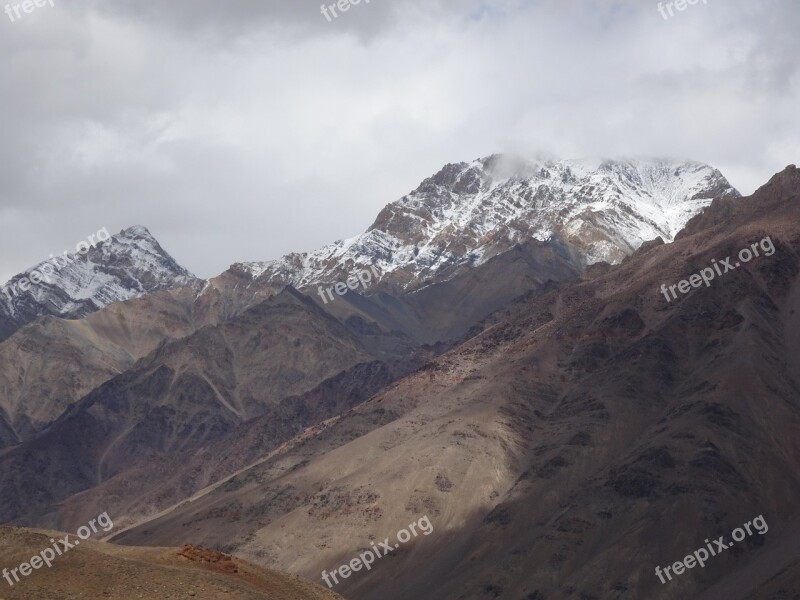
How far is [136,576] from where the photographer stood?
7631cm

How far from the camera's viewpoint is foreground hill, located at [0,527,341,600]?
75000mm

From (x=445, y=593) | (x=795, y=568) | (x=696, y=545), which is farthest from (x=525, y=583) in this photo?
(x=795, y=568)

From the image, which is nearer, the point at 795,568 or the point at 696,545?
the point at 795,568

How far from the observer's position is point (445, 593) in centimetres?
19250

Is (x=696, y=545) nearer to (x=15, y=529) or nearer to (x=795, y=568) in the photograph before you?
(x=795, y=568)

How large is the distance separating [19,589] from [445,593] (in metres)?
123

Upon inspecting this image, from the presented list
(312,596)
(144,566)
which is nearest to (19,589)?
(144,566)

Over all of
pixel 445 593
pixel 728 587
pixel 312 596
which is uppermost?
pixel 312 596

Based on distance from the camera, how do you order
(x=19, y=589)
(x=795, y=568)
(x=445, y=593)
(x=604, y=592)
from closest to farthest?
1. (x=19, y=589)
2. (x=795, y=568)
3. (x=604, y=592)
4. (x=445, y=593)

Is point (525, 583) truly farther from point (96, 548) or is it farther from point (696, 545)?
point (96, 548)

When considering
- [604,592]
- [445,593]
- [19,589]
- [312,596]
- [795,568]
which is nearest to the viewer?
[19,589]

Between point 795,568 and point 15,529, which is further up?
point 15,529

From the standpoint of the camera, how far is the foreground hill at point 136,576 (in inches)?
2953

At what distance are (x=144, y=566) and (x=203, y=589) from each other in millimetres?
4598
